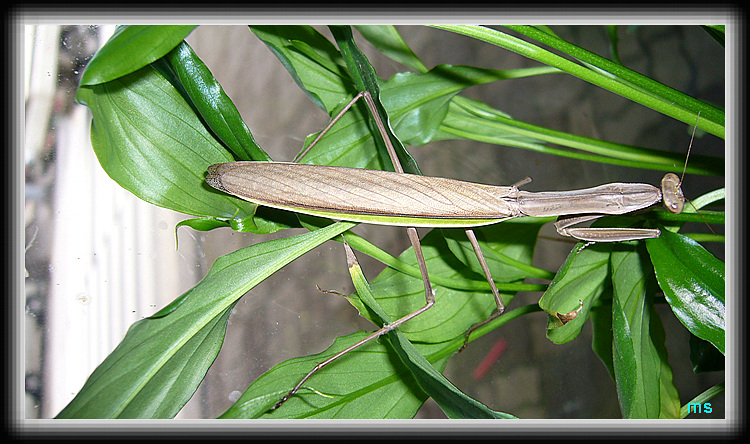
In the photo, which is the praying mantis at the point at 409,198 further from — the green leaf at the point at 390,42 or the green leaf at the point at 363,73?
the green leaf at the point at 390,42

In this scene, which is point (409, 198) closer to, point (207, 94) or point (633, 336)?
point (207, 94)

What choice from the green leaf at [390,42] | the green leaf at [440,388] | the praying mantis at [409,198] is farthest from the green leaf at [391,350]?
the green leaf at [390,42]

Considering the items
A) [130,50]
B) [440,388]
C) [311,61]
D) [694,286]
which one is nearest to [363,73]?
[311,61]

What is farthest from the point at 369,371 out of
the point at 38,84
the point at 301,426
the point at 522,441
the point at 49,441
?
the point at 38,84

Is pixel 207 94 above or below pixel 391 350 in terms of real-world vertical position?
above

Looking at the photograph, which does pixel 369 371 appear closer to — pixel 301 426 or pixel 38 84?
pixel 301 426
